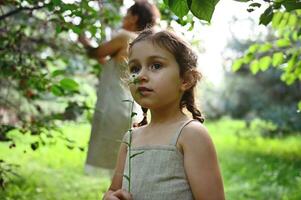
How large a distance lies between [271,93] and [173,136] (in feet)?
35.6

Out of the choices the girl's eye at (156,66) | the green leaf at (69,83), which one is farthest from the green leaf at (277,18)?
the girl's eye at (156,66)

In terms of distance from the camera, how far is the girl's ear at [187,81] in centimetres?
148

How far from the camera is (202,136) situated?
1.34 metres

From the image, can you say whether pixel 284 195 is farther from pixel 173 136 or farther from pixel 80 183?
pixel 173 136

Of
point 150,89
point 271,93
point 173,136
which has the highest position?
point 150,89

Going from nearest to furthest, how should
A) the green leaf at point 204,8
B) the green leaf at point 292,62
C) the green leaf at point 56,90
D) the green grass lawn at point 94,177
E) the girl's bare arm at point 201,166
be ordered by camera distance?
the green leaf at point 204,8, the girl's bare arm at point 201,166, the green leaf at point 56,90, the green leaf at point 292,62, the green grass lawn at point 94,177

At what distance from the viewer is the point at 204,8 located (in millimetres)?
1126

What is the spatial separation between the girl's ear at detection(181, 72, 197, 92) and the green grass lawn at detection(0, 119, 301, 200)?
115cm

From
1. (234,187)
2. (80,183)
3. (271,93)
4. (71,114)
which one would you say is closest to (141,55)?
(71,114)

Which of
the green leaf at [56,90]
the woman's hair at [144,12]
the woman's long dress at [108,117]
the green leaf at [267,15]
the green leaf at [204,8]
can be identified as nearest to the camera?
the green leaf at [204,8]

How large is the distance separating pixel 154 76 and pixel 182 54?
13cm

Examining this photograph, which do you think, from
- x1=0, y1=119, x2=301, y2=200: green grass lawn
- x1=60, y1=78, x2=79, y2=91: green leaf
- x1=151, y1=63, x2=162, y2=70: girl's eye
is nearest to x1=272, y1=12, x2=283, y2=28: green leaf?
x1=60, y1=78, x2=79, y2=91: green leaf

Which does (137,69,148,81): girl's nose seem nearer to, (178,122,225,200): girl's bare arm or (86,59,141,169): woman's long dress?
(178,122,225,200): girl's bare arm

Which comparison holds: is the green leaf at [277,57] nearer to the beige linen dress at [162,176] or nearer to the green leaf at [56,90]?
the green leaf at [56,90]
